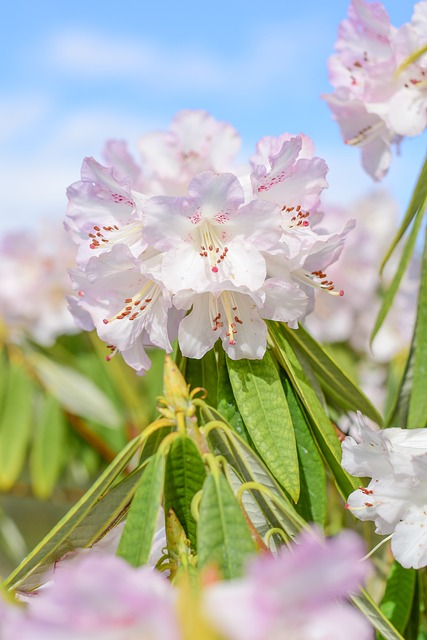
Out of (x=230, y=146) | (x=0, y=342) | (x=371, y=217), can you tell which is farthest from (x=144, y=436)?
(x=371, y=217)

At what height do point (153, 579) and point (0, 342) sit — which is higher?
point (153, 579)

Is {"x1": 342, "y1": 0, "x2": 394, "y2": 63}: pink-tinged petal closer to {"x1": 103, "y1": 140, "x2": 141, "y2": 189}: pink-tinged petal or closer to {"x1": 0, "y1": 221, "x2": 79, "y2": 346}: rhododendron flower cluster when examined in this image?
{"x1": 103, "y1": 140, "x2": 141, "y2": 189}: pink-tinged petal

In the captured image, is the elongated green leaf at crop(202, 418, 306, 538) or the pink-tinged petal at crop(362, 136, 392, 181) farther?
the pink-tinged petal at crop(362, 136, 392, 181)

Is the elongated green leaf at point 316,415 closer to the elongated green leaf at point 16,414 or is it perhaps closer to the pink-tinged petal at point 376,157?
the pink-tinged petal at point 376,157

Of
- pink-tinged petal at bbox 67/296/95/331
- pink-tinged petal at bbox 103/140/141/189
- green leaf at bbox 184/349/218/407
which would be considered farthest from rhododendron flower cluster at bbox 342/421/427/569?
pink-tinged petal at bbox 103/140/141/189

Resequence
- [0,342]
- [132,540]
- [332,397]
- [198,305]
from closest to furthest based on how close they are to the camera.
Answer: [132,540], [198,305], [332,397], [0,342]

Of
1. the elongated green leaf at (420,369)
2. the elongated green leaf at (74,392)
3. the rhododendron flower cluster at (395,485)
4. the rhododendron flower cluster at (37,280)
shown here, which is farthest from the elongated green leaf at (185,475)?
the rhododendron flower cluster at (37,280)

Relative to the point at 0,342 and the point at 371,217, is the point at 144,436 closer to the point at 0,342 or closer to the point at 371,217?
the point at 0,342
